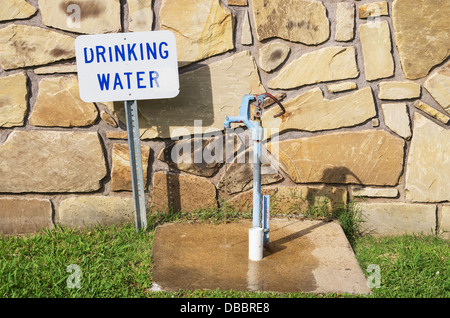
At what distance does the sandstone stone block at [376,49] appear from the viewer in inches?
128

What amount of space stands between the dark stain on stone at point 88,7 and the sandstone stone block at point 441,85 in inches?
79.8

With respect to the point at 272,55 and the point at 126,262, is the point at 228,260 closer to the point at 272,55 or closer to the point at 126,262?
the point at 126,262

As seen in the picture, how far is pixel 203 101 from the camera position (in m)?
3.37

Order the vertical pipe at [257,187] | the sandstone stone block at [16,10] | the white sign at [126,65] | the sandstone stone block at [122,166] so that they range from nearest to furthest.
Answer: the vertical pipe at [257,187] < the white sign at [126,65] < the sandstone stone block at [16,10] < the sandstone stone block at [122,166]

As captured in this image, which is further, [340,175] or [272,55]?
[340,175]

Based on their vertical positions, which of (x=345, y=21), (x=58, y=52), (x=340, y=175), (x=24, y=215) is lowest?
(x=24, y=215)

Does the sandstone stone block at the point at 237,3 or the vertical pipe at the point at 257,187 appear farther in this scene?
the sandstone stone block at the point at 237,3

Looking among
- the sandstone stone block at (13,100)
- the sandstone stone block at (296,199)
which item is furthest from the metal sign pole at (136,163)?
the sandstone stone block at (13,100)

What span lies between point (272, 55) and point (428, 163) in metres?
1.20

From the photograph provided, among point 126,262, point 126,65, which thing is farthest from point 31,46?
point 126,262

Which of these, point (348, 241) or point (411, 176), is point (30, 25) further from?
point (411, 176)

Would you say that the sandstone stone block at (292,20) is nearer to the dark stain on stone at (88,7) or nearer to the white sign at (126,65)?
the white sign at (126,65)

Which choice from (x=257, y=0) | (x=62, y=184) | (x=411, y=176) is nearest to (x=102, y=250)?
(x=62, y=184)

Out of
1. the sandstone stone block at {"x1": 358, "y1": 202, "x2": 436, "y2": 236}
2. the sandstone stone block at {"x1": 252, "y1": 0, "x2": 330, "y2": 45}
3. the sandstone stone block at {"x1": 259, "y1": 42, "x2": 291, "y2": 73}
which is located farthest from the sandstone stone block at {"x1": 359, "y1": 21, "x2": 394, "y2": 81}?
the sandstone stone block at {"x1": 358, "y1": 202, "x2": 436, "y2": 236}
